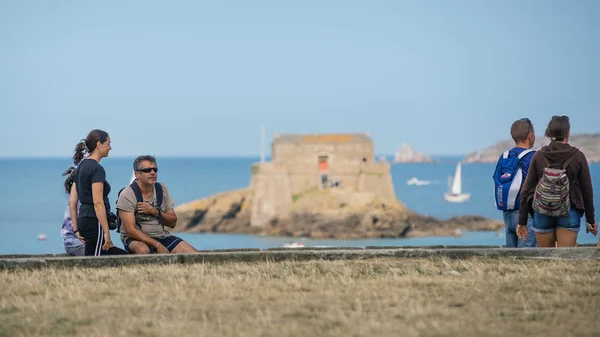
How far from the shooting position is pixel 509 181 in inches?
394

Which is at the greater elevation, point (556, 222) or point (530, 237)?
point (556, 222)

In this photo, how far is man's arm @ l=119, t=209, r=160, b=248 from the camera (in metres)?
9.81

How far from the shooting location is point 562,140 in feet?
30.9

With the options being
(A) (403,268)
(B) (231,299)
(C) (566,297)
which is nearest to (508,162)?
(A) (403,268)

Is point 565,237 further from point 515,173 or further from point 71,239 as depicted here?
point 71,239

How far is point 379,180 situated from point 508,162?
76.0 metres

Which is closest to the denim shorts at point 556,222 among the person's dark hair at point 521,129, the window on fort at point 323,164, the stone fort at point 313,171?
the person's dark hair at point 521,129

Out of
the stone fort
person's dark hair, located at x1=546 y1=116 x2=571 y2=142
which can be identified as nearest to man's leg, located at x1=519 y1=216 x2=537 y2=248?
person's dark hair, located at x1=546 y1=116 x2=571 y2=142

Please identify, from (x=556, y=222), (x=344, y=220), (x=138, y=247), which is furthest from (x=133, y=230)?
(x=344, y=220)

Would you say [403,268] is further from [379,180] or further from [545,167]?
[379,180]

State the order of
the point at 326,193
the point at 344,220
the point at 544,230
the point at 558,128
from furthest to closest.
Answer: the point at 326,193
the point at 344,220
the point at 544,230
the point at 558,128

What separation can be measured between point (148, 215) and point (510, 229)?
3.70 metres

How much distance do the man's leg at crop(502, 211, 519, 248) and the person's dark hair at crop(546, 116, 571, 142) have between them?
3.35 feet

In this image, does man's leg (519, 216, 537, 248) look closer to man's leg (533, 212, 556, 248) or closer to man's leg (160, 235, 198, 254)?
man's leg (533, 212, 556, 248)
